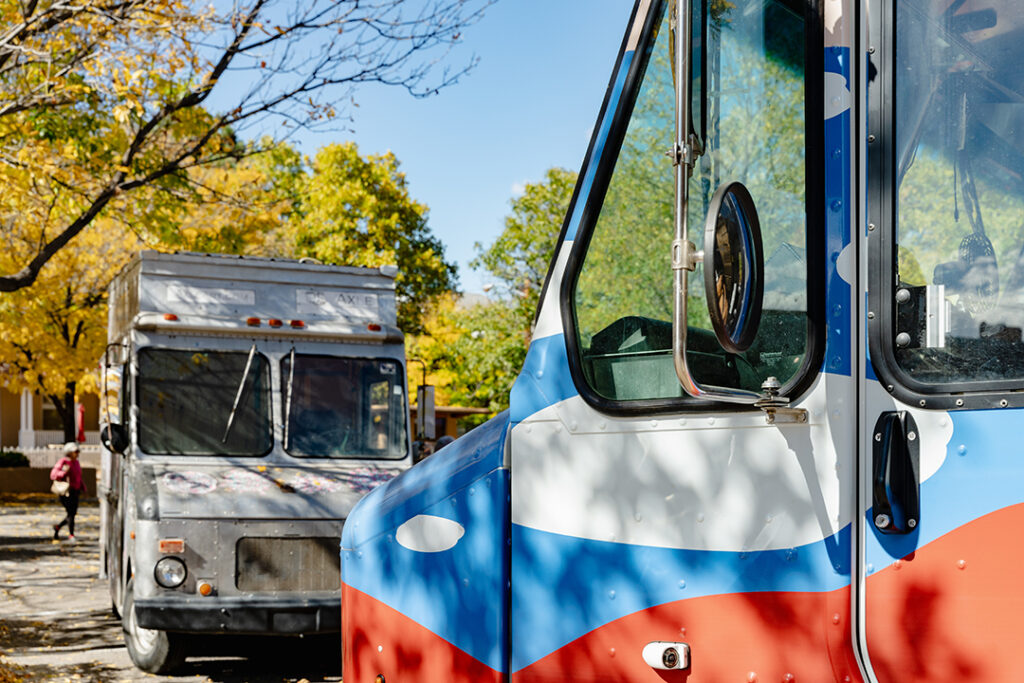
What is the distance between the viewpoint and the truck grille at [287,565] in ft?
25.5

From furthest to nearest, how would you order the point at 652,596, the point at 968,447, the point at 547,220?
1. the point at 547,220
2. the point at 652,596
3. the point at 968,447

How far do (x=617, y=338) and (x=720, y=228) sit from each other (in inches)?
22.9

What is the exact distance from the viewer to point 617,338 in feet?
8.57

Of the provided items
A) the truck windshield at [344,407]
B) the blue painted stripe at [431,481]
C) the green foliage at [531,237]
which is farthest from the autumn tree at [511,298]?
the blue painted stripe at [431,481]

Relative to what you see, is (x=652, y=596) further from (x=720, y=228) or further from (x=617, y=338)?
(x=720, y=228)

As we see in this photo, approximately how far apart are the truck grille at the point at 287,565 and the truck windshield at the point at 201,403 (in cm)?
97

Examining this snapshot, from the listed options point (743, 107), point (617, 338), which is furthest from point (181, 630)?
point (743, 107)

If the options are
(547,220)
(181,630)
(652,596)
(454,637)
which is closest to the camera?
(652,596)

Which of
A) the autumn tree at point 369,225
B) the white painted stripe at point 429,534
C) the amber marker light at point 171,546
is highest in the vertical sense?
the autumn tree at point 369,225

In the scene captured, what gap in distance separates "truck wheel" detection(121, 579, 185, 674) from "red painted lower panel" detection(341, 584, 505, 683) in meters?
5.13

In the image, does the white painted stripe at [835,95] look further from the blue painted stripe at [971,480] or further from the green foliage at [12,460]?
the green foliage at [12,460]

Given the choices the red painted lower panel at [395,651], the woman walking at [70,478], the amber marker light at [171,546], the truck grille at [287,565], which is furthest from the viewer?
the woman walking at [70,478]

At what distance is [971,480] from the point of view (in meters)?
2.07

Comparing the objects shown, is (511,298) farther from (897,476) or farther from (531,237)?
(897,476)
